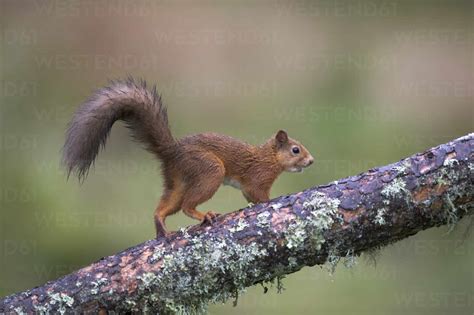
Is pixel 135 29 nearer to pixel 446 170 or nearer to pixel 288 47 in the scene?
pixel 288 47

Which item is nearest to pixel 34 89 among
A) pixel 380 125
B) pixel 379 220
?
pixel 380 125

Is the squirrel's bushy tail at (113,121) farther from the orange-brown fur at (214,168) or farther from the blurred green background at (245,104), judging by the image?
the blurred green background at (245,104)

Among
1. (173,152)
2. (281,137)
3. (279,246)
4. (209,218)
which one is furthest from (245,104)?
(279,246)

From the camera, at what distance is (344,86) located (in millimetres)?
10953

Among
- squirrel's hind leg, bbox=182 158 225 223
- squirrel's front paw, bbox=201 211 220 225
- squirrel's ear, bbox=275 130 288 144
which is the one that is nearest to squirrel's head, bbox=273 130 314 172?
squirrel's ear, bbox=275 130 288 144

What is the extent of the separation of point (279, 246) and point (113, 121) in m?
1.35

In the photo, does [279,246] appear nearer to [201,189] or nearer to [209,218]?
[209,218]

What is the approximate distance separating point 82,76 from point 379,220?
7.46 m

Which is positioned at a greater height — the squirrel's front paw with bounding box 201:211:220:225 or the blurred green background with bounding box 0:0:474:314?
the blurred green background with bounding box 0:0:474:314

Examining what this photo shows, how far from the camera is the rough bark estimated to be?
3.92 metres

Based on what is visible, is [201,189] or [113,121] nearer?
[113,121]

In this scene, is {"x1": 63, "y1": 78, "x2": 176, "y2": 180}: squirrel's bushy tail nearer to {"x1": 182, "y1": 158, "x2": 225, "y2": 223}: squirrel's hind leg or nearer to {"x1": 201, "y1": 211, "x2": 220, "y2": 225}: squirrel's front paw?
{"x1": 182, "y1": 158, "x2": 225, "y2": 223}: squirrel's hind leg

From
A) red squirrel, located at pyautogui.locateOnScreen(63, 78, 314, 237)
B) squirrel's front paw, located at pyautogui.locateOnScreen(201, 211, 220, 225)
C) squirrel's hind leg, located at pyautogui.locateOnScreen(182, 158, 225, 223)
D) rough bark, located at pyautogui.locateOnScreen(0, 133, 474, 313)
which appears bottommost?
rough bark, located at pyautogui.locateOnScreen(0, 133, 474, 313)

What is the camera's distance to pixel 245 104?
1055 cm
